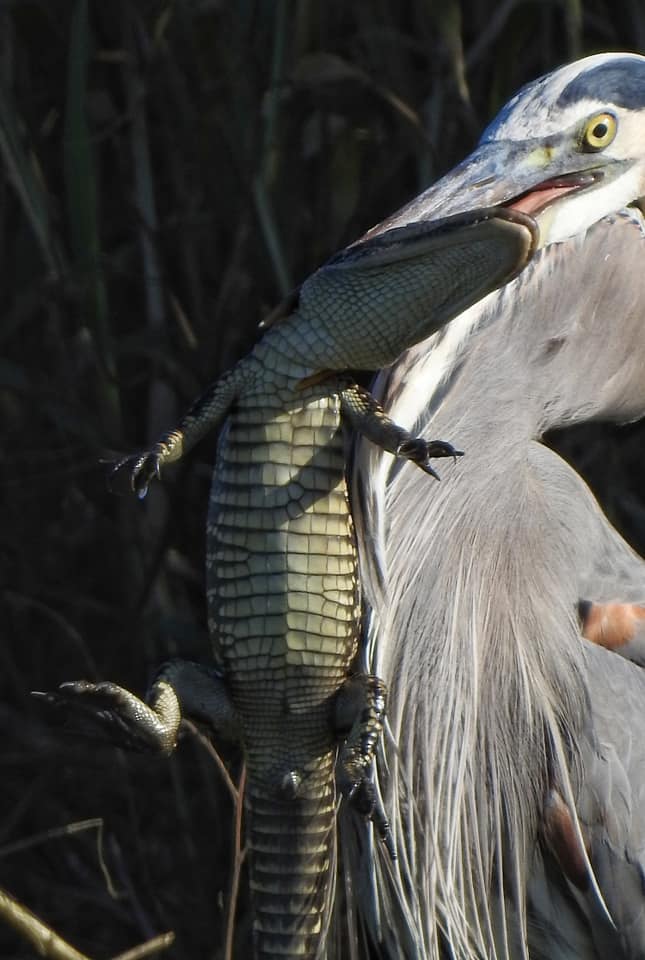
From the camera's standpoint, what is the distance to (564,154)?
A: 5.26 feet

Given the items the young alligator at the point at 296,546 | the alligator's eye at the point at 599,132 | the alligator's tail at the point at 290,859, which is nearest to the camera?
the young alligator at the point at 296,546

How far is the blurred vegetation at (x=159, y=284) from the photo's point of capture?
2.45 metres

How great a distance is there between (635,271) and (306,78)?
864 millimetres

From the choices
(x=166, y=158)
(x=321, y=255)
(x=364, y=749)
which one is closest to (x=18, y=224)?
(x=166, y=158)

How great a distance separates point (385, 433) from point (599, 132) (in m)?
0.62

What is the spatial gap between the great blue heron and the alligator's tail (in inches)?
7.3

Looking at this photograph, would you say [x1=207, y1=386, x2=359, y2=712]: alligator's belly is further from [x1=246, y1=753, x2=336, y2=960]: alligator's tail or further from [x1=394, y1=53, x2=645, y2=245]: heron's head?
[x1=394, y1=53, x2=645, y2=245]: heron's head

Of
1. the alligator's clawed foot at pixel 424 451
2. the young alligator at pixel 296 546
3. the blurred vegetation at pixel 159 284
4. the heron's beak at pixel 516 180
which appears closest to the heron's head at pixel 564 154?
the heron's beak at pixel 516 180

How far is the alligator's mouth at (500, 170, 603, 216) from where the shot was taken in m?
1.56

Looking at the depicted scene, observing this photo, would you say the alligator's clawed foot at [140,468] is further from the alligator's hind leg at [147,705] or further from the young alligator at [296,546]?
the alligator's hind leg at [147,705]

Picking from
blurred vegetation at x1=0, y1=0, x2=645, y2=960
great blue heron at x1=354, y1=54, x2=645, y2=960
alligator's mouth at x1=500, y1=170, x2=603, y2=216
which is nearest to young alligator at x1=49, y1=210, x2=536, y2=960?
great blue heron at x1=354, y1=54, x2=645, y2=960

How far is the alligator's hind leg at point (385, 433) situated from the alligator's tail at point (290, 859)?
297 millimetres

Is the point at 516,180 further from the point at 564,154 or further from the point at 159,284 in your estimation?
the point at 159,284

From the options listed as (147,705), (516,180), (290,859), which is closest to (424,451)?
(147,705)
